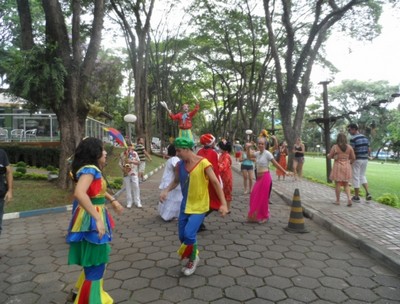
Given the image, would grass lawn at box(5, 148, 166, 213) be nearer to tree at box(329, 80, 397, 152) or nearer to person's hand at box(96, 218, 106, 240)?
person's hand at box(96, 218, 106, 240)

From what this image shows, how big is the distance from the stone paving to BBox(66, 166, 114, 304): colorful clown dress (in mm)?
→ 593

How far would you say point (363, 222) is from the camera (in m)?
6.25

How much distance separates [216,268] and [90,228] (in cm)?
198

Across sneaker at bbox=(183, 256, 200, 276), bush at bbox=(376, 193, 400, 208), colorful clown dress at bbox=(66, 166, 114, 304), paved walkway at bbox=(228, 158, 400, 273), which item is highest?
colorful clown dress at bbox=(66, 166, 114, 304)

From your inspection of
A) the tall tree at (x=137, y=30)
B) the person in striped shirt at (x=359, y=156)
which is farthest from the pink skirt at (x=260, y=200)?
the tall tree at (x=137, y=30)

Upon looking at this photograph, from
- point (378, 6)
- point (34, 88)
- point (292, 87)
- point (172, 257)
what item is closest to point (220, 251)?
point (172, 257)

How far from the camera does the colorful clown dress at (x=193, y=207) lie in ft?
12.8

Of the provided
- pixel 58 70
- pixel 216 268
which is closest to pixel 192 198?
pixel 216 268

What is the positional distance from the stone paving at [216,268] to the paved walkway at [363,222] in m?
0.13

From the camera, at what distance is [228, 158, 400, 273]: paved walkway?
15.5 feet

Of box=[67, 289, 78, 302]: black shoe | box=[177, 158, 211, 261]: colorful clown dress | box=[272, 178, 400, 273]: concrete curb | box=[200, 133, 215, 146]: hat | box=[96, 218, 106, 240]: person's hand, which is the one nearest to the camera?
box=[96, 218, 106, 240]: person's hand

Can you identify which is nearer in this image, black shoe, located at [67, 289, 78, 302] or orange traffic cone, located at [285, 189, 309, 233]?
black shoe, located at [67, 289, 78, 302]

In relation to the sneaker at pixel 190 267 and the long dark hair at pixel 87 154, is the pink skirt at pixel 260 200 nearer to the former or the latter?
the sneaker at pixel 190 267

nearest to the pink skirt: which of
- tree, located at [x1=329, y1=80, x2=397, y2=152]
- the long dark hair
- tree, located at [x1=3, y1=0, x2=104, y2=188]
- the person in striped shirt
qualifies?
the person in striped shirt
